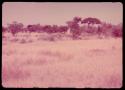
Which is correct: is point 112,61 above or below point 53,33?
below

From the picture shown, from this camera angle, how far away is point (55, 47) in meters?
1.90

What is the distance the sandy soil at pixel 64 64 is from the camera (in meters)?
1.86

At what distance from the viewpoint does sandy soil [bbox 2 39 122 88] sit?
73.3 inches

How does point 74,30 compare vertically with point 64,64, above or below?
above

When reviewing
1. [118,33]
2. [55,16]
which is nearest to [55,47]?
[55,16]

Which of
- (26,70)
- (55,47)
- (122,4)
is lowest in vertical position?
(26,70)

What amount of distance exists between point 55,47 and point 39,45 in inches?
5.1

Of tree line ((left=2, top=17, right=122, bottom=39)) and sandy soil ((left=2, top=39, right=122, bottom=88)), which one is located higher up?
tree line ((left=2, top=17, right=122, bottom=39))

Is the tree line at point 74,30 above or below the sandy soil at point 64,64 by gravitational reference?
above

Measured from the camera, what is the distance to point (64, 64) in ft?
6.18

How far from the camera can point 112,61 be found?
6.15ft

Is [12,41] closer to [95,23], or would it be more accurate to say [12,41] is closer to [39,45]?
[39,45]

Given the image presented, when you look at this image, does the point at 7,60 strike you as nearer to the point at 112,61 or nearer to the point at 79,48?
the point at 79,48

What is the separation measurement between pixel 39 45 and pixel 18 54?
0.59 feet
